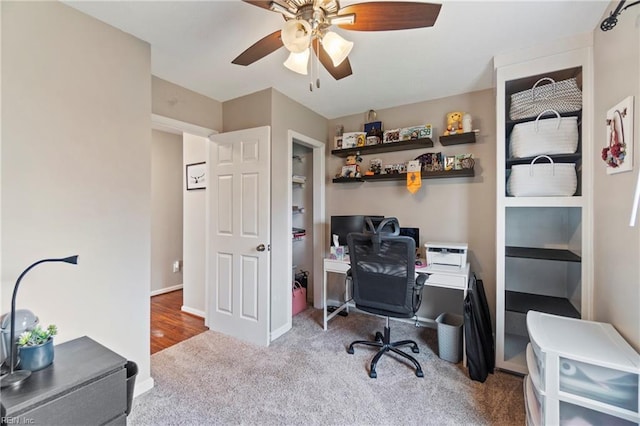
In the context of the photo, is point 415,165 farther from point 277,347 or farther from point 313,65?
point 277,347

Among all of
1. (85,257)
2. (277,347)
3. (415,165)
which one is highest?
(415,165)

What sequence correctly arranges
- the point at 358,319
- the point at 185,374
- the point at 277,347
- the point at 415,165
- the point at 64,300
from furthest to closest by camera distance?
1. the point at 358,319
2. the point at 415,165
3. the point at 277,347
4. the point at 185,374
5. the point at 64,300

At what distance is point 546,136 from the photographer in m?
1.95

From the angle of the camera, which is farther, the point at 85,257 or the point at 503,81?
the point at 503,81

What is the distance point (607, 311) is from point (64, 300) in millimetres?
3158

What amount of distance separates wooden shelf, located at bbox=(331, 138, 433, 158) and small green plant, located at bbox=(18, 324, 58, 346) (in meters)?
2.83

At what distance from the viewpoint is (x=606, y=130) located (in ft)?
5.21

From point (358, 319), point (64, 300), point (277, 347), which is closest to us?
point (64, 300)

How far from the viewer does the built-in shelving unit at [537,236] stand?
6.08 ft

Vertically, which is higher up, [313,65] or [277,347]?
[313,65]

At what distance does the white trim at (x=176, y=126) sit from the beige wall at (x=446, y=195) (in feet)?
5.59

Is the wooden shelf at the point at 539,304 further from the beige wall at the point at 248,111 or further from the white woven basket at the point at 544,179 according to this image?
the beige wall at the point at 248,111

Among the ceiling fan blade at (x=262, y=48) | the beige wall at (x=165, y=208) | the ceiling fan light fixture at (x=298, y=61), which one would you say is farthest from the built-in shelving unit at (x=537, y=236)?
the beige wall at (x=165, y=208)

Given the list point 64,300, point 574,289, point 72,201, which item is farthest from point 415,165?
point 64,300
